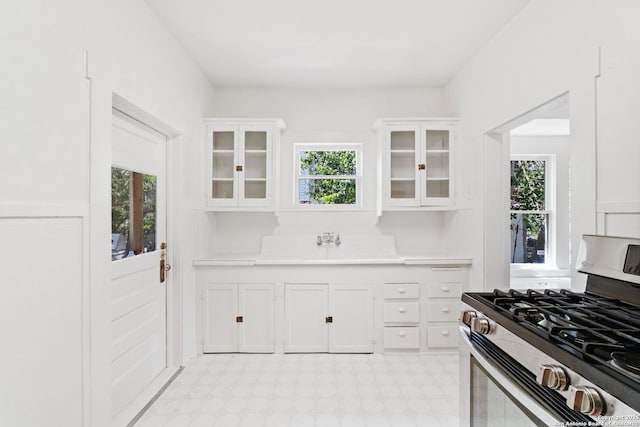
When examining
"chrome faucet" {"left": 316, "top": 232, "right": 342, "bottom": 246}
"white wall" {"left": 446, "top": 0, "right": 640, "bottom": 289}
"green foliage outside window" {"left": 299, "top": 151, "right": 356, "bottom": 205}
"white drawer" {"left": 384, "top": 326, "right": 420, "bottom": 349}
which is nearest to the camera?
"white wall" {"left": 446, "top": 0, "right": 640, "bottom": 289}

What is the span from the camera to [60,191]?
4.88ft

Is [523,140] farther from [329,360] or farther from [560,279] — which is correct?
[329,360]

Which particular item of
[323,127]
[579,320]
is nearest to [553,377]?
[579,320]

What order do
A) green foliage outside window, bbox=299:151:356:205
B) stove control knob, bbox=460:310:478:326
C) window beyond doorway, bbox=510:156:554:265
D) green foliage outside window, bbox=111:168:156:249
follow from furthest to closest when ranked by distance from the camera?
1. window beyond doorway, bbox=510:156:554:265
2. green foliage outside window, bbox=299:151:356:205
3. green foliage outside window, bbox=111:168:156:249
4. stove control knob, bbox=460:310:478:326

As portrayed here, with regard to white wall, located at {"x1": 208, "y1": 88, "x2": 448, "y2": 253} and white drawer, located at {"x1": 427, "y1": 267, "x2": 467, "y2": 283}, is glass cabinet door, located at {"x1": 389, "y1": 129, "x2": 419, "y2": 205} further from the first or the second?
white drawer, located at {"x1": 427, "y1": 267, "x2": 467, "y2": 283}

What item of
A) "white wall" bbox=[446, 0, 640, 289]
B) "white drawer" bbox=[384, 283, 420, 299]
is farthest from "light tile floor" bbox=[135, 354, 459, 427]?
"white wall" bbox=[446, 0, 640, 289]

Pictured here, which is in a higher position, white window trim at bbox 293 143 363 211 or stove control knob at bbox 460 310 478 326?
white window trim at bbox 293 143 363 211

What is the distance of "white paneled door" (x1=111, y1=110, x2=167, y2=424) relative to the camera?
7.00 feet

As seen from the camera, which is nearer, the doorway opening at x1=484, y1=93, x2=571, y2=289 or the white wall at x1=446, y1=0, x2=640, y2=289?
the white wall at x1=446, y1=0, x2=640, y2=289

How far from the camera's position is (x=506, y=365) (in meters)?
1.09

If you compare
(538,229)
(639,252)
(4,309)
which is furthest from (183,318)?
(538,229)

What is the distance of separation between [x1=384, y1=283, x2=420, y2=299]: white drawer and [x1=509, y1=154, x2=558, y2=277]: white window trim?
73.7 inches

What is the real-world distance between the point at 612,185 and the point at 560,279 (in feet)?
10.3

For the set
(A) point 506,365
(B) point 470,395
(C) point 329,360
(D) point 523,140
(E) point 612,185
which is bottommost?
(C) point 329,360
